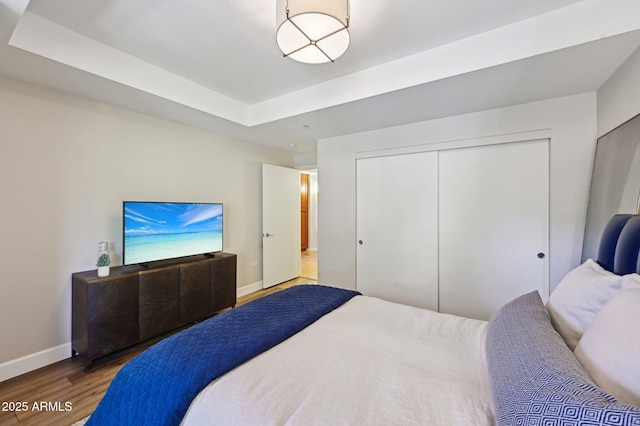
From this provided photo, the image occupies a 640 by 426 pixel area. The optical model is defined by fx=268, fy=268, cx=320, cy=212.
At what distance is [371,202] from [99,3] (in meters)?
2.98

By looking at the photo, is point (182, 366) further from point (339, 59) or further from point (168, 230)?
point (339, 59)

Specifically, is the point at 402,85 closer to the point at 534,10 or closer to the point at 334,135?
the point at 534,10

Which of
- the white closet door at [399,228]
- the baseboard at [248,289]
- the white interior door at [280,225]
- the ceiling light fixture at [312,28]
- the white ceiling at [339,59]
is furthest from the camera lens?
the white interior door at [280,225]

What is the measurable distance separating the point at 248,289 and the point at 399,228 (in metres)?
2.45

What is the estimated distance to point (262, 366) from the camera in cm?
115

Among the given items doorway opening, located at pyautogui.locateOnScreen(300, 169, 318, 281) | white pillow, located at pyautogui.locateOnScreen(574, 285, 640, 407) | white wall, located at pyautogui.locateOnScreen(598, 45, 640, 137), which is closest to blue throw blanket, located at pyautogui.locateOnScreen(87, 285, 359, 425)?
white pillow, located at pyautogui.locateOnScreen(574, 285, 640, 407)

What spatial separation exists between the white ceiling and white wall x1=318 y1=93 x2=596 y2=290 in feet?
0.54

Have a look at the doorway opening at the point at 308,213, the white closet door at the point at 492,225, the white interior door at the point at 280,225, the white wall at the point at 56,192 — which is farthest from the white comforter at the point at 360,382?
the doorway opening at the point at 308,213

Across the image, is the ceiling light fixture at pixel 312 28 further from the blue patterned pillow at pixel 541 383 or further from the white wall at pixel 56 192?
the white wall at pixel 56 192

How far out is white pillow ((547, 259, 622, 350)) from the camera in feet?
3.48

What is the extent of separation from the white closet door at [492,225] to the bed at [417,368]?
1.07m

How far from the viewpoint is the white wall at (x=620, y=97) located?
1.71 m

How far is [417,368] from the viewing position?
45.3 inches

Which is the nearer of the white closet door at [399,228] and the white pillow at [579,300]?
the white pillow at [579,300]
